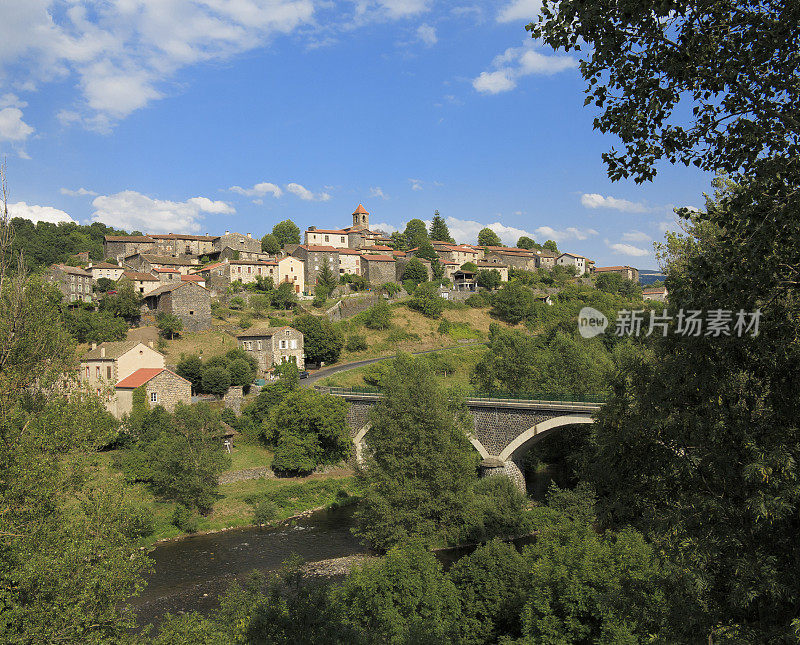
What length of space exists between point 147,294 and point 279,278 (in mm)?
16163

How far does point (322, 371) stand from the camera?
5044 cm

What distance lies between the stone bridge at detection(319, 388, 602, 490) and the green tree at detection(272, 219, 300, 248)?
64050 millimetres

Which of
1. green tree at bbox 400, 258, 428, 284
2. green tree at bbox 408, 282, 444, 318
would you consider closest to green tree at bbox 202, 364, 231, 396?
green tree at bbox 408, 282, 444, 318

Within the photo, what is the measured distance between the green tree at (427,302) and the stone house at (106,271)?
34928 mm

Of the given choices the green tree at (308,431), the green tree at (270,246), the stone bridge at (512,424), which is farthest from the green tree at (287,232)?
the stone bridge at (512,424)

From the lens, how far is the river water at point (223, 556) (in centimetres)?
1995

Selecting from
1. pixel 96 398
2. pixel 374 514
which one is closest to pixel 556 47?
pixel 96 398

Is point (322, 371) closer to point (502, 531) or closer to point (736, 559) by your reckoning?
point (502, 531)

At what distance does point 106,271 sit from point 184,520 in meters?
45.6

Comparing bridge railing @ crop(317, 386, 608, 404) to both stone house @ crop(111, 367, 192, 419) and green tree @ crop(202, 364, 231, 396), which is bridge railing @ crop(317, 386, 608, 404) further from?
stone house @ crop(111, 367, 192, 419)

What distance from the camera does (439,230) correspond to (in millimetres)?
96125

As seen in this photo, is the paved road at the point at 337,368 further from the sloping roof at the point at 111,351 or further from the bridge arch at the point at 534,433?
the bridge arch at the point at 534,433

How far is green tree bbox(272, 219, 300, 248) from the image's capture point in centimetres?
8996

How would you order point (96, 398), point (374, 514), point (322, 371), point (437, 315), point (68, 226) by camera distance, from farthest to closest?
1. point (68, 226)
2. point (437, 315)
3. point (322, 371)
4. point (374, 514)
5. point (96, 398)
